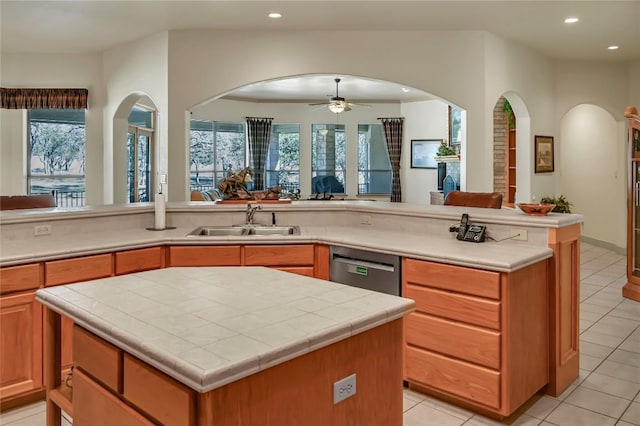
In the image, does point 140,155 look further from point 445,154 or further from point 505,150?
point 505,150

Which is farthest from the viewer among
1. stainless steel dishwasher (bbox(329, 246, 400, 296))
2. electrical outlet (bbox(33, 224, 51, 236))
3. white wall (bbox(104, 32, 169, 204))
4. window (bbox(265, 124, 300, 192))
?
window (bbox(265, 124, 300, 192))

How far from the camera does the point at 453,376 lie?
2.66 metres

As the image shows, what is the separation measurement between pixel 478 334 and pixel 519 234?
0.75 metres

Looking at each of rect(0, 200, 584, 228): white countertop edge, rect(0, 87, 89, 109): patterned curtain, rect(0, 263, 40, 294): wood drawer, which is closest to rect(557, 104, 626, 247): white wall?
rect(0, 200, 584, 228): white countertop edge

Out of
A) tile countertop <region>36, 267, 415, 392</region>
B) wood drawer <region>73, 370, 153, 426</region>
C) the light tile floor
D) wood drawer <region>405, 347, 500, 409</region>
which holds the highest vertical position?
tile countertop <region>36, 267, 415, 392</region>

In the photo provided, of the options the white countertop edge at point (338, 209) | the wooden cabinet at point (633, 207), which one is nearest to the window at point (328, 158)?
the wooden cabinet at point (633, 207)

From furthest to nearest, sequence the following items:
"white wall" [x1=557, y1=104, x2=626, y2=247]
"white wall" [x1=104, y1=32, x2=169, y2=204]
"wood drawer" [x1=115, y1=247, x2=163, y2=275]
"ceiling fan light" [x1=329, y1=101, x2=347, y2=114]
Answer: "ceiling fan light" [x1=329, y1=101, x2=347, y2=114]
"white wall" [x1=557, y1=104, x2=626, y2=247]
"white wall" [x1=104, y1=32, x2=169, y2=204]
"wood drawer" [x1=115, y1=247, x2=163, y2=275]

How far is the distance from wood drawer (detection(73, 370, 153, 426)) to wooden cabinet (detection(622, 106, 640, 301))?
17.3 ft

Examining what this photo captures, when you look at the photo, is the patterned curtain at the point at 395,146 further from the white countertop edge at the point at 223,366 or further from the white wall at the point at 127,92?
the white countertop edge at the point at 223,366

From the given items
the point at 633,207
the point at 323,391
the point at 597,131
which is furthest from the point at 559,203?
the point at 323,391

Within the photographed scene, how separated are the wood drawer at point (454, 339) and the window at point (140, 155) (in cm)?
638

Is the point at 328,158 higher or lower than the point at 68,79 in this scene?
lower

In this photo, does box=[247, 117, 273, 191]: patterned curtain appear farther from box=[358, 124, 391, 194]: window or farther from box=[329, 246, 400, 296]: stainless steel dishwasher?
box=[329, 246, 400, 296]: stainless steel dishwasher

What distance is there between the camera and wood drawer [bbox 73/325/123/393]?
53.8 inches
